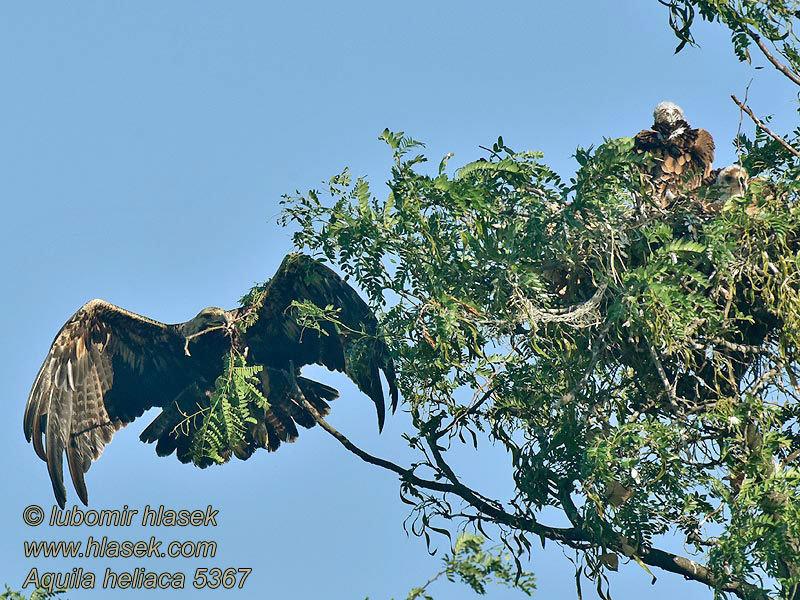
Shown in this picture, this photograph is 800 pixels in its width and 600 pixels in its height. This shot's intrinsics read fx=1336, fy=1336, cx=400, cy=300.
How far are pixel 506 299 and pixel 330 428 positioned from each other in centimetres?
293

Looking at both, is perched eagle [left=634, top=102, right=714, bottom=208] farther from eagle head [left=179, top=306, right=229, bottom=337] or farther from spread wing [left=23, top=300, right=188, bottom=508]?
spread wing [left=23, top=300, right=188, bottom=508]

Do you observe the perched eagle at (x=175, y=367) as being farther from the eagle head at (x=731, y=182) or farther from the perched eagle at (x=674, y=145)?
the eagle head at (x=731, y=182)

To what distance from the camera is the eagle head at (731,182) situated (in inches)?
407

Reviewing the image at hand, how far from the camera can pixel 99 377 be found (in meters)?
14.3

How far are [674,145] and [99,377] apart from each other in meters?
6.55

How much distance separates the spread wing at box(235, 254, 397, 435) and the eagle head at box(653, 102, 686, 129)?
318 centimetres

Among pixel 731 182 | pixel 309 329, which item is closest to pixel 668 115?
pixel 731 182

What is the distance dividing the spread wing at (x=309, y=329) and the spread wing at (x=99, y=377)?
41.2 inches

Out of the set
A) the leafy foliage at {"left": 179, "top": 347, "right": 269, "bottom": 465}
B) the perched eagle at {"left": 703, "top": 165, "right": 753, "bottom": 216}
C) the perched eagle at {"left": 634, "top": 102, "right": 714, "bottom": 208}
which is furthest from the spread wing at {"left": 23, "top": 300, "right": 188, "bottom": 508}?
the perched eagle at {"left": 703, "top": 165, "right": 753, "bottom": 216}

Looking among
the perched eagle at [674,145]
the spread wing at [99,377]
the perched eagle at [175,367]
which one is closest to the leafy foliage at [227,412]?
the perched eagle at [175,367]

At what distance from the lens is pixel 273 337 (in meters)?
14.1

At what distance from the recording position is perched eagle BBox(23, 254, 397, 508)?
13.4m

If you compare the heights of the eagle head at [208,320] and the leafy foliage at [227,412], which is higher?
the eagle head at [208,320]

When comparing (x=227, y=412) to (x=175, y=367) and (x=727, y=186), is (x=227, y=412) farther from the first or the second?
(x=727, y=186)
